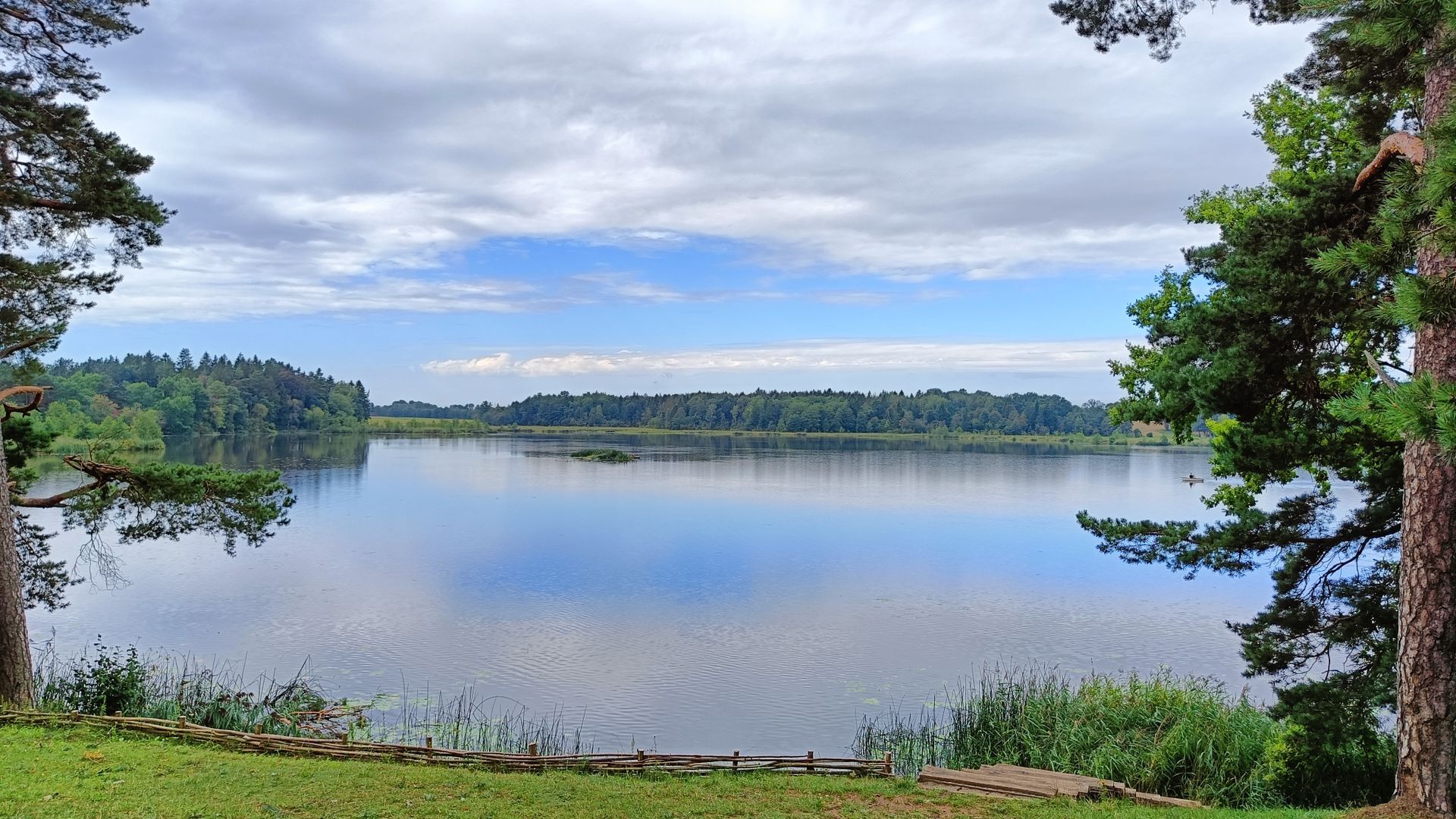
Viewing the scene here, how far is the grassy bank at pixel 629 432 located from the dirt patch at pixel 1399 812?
104714mm

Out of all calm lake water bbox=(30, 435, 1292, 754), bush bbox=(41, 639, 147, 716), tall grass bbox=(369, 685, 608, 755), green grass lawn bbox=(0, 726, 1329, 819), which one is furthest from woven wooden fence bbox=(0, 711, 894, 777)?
calm lake water bbox=(30, 435, 1292, 754)

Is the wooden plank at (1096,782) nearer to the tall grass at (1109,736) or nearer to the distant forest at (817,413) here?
the tall grass at (1109,736)

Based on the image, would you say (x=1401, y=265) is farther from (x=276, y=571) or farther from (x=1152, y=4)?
(x=276, y=571)

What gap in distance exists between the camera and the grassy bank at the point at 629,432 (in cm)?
11531

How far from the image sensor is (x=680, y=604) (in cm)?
2103

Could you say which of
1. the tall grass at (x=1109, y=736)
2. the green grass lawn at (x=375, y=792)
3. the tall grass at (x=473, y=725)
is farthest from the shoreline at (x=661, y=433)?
the green grass lawn at (x=375, y=792)

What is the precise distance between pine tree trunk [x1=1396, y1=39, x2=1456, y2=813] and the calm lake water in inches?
279

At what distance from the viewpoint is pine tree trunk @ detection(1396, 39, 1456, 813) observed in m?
5.81

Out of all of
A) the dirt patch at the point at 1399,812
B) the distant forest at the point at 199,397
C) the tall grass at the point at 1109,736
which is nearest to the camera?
the dirt patch at the point at 1399,812

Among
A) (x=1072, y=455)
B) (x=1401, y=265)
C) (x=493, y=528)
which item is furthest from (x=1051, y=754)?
(x=1072, y=455)

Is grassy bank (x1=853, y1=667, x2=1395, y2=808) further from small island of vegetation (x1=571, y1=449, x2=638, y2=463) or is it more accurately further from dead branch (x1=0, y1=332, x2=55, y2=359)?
small island of vegetation (x1=571, y1=449, x2=638, y2=463)

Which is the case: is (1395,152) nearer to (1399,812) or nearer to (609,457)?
(1399,812)

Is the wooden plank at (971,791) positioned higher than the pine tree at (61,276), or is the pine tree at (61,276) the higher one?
the pine tree at (61,276)

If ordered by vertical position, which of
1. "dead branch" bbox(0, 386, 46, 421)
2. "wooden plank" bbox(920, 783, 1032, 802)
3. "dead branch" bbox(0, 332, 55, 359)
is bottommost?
"wooden plank" bbox(920, 783, 1032, 802)
